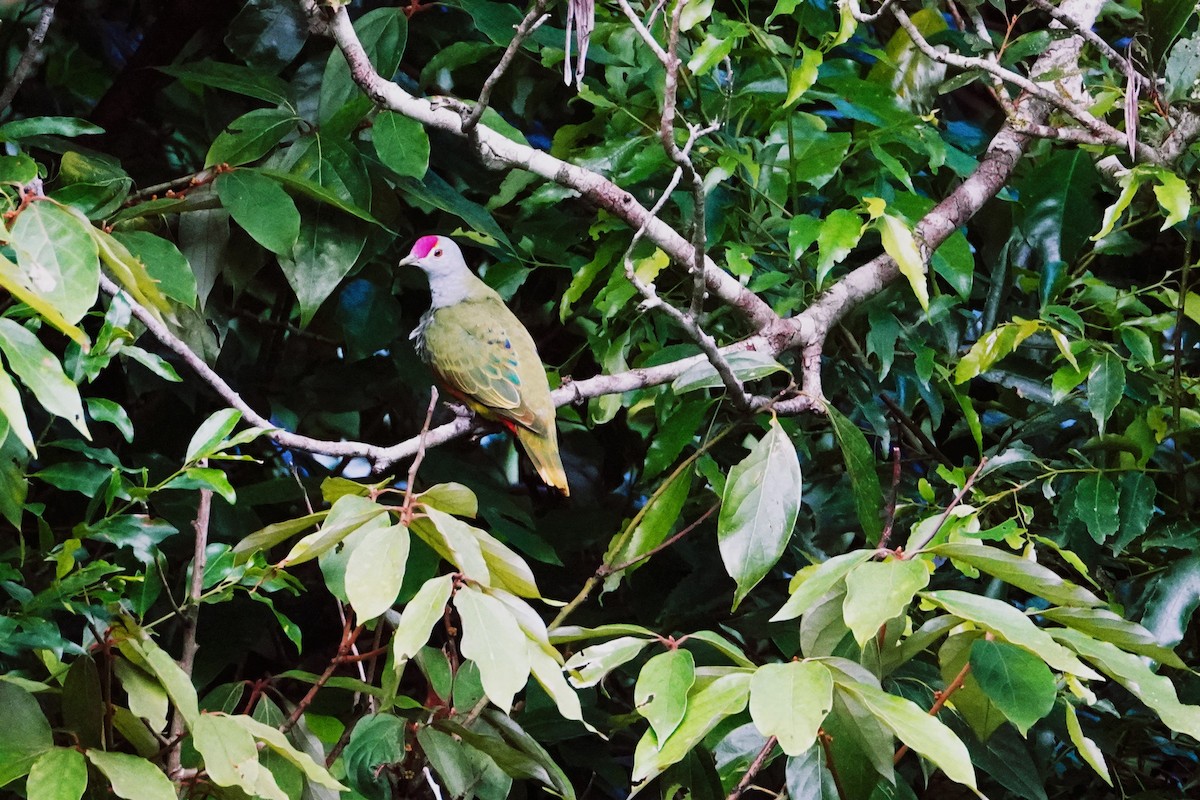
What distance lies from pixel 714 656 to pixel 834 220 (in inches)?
26.4

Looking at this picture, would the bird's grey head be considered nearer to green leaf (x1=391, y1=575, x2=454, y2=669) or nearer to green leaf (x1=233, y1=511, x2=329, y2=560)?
green leaf (x1=233, y1=511, x2=329, y2=560)

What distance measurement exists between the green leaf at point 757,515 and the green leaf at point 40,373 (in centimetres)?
65

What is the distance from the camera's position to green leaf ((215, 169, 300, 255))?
54.0 inches

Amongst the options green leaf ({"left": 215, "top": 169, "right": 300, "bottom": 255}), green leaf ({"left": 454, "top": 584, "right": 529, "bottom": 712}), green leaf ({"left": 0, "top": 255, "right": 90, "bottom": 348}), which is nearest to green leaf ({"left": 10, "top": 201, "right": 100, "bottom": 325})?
green leaf ({"left": 0, "top": 255, "right": 90, "bottom": 348})

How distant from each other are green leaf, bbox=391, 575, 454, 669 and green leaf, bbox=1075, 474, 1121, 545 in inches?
38.3

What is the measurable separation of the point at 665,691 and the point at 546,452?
2.91 ft

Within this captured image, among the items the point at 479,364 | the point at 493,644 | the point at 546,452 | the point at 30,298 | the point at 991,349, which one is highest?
the point at 30,298

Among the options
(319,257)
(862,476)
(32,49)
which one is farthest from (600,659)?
(32,49)

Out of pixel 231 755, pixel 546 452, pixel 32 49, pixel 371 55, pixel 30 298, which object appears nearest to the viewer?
pixel 30 298

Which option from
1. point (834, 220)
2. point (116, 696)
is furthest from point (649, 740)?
point (116, 696)

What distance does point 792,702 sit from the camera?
2.58 ft

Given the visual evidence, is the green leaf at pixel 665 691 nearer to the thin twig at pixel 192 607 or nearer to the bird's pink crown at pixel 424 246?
the thin twig at pixel 192 607

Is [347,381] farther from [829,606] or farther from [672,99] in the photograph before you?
[829,606]

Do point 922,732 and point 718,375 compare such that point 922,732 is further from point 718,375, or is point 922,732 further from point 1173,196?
point 1173,196
